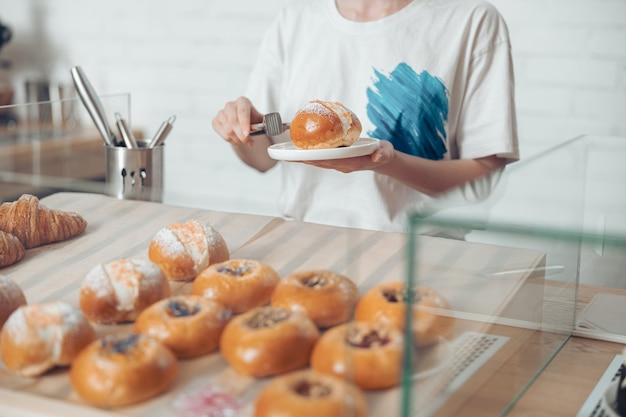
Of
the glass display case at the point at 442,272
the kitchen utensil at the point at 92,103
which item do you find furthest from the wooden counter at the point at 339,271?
the kitchen utensil at the point at 92,103

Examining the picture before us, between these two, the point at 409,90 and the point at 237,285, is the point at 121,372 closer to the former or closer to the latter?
the point at 237,285

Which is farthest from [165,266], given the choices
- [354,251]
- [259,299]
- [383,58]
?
[383,58]

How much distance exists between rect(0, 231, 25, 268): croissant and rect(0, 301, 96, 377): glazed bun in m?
0.20

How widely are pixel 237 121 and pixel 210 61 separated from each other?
50.2 inches

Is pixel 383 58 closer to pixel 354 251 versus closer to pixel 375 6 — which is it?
pixel 375 6

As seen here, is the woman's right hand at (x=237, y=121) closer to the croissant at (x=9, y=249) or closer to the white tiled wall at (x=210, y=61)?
the croissant at (x=9, y=249)

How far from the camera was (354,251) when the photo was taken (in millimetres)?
772

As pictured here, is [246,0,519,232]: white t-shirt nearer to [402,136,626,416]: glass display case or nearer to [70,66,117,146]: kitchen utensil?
[70,66,117,146]: kitchen utensil

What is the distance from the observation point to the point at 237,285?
2.76ft

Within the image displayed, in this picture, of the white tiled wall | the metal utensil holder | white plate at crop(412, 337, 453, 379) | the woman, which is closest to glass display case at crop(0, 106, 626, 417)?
white plate at crop(412, 337, 453, 379)

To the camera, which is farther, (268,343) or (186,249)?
(186,249)

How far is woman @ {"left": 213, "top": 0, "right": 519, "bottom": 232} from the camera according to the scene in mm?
1490

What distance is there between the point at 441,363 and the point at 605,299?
1.68 ft

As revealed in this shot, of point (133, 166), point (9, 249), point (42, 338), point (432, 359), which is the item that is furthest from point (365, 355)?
point (133, 166)
